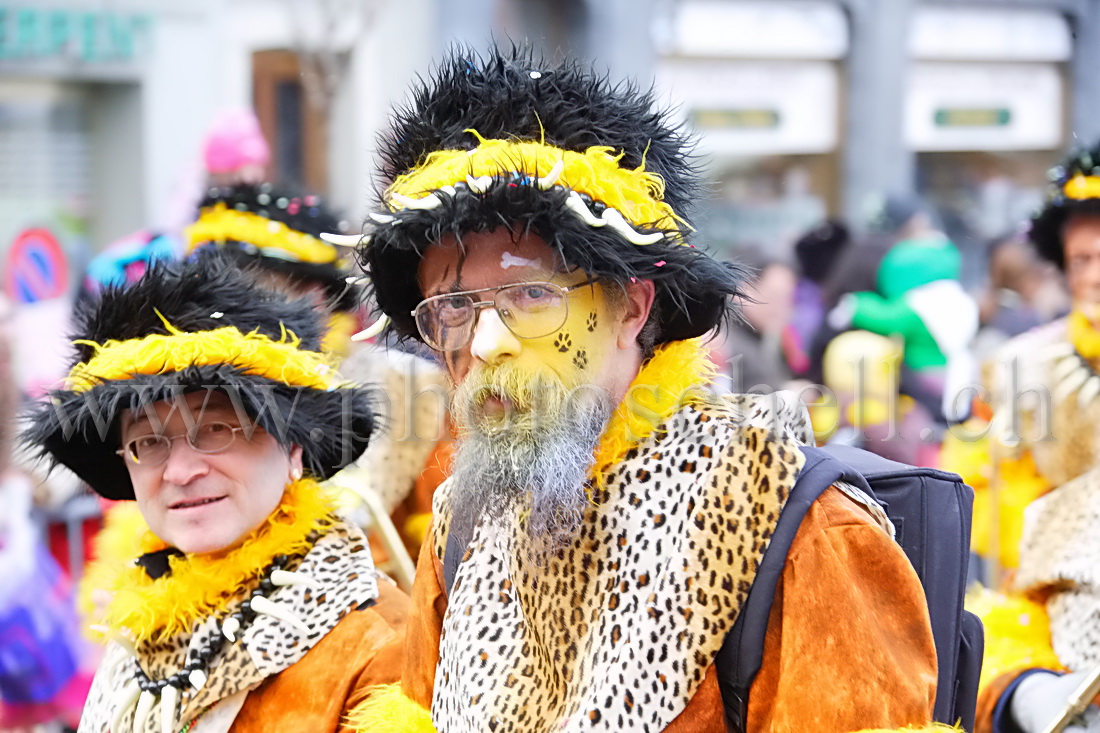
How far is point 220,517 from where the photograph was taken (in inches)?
101

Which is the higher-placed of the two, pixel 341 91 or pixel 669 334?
pixel 341 91

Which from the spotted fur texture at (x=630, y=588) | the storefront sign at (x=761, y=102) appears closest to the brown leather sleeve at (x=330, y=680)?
the spotted fur texture at (x=630, y=588)

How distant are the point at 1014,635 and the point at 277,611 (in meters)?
1.91

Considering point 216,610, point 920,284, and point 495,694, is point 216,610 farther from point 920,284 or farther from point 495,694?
point 920,284

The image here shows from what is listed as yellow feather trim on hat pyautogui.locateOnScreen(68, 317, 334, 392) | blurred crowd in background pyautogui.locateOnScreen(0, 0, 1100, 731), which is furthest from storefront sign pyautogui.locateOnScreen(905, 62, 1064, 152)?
yellow feather trim on hat pyautogui.locateOnScreen(68, 317, 334, 392)

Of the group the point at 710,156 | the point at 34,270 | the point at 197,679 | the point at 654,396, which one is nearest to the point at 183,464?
the point at 197,679

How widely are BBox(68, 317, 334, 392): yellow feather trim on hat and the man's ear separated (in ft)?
2.82

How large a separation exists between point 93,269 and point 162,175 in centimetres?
513

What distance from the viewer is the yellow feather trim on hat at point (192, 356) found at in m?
2.49

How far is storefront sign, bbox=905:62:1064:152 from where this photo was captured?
13.4 m

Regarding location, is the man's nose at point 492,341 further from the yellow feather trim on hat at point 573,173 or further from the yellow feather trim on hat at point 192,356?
the yellow feather trim on hat at point 192,356

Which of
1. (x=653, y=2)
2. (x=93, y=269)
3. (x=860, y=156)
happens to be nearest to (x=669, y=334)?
(x=93, y=269)

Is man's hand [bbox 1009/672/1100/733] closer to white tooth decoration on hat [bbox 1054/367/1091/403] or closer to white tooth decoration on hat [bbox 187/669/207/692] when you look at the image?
white tooth decoration on hat [bbox 1054/367/1091/403]

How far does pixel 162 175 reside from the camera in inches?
406
